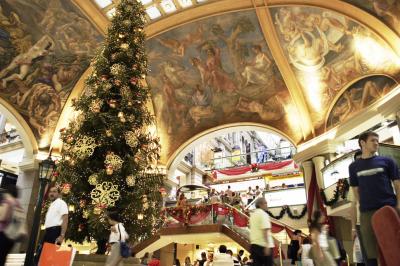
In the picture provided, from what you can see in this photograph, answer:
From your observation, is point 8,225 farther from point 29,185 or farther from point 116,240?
point 29,185

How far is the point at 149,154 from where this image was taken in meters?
7.34

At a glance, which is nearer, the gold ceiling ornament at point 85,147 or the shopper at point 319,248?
the shopper at point 319,248

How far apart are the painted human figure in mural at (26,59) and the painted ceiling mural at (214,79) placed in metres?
4.32

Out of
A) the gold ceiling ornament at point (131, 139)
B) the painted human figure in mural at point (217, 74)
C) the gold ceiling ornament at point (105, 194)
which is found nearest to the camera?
the gold ceiling ornament at point (105, 194)

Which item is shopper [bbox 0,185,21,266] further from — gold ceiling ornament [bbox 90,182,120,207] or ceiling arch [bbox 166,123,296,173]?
ceiling arch [bbox 166,123,296,173]

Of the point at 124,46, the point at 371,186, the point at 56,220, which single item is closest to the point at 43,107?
the point at 124,46

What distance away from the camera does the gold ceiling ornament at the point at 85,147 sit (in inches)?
257

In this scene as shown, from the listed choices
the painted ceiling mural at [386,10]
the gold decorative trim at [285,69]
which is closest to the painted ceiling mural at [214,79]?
the gold decorative trim at [285,69]

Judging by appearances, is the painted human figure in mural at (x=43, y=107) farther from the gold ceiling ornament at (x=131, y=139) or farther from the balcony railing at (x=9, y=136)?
the gold ceiling ornament at (x=131, y=139)

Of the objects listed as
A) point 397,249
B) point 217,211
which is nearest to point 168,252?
point 217,211

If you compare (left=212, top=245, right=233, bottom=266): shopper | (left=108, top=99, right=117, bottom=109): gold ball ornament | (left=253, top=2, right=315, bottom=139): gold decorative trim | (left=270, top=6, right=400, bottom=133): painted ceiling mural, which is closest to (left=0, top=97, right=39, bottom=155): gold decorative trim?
(left=108, top=99, right=117, bottom=109): gold ball ornament

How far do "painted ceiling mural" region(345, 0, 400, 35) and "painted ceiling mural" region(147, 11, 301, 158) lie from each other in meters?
4.26

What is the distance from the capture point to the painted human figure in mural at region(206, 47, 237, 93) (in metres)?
15.6

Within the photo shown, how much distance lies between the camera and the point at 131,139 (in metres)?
6.82
